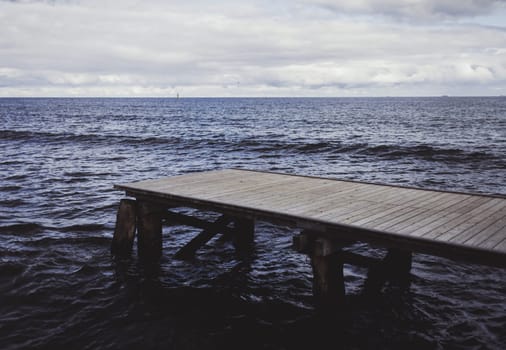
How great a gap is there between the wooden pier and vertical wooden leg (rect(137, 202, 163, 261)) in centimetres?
2

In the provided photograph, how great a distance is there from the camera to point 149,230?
9445 millimetres

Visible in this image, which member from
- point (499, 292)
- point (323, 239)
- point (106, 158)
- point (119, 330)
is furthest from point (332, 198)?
point (106, 158)

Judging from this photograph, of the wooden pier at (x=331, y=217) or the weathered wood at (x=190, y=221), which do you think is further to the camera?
the weathered wood at (x=190, y=221)

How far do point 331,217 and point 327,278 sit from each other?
984mm

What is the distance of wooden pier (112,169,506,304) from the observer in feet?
Answer: 19.3

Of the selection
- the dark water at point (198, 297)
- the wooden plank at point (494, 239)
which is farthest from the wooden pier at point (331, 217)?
the dark water at point (198, 297)

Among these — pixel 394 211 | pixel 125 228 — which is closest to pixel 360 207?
pixel 394 211

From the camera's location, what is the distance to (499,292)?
27.4ft

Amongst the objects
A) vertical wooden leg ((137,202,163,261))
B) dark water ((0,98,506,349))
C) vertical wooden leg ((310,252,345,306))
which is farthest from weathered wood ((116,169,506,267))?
dark water ((0,98,506,349))

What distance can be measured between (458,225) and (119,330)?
5.31 metres

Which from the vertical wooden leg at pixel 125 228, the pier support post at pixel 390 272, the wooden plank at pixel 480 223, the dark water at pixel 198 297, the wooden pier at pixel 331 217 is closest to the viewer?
the wooden plank at pixel 480 223

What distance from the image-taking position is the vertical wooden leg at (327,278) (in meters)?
6.81

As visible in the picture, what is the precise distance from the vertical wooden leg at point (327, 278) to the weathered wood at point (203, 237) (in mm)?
3107

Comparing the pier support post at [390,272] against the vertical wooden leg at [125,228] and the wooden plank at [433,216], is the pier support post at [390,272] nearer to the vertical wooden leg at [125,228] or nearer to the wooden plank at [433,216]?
the wooden plank at [433,216]
